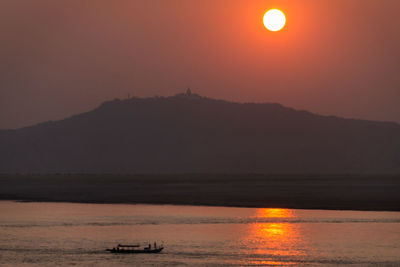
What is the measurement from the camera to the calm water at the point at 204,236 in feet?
189

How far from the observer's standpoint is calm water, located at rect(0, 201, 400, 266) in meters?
57.6

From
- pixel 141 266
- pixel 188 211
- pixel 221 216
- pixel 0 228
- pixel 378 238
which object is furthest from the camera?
pixel 188 211

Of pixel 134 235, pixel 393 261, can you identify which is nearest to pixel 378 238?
pixel 393 261

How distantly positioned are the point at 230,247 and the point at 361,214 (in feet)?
105

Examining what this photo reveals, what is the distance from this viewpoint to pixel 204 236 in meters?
70.1

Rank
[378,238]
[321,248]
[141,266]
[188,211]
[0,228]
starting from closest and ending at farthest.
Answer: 1. [141,266]
2. [321,248]
3. [378,238]
4. [0,228]
5. [188,211]

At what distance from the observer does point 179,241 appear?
67000mm

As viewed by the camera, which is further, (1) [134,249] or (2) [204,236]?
(2) [204,236]

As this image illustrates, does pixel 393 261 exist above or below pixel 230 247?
below

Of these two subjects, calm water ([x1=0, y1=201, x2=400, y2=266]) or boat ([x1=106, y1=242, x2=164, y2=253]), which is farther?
boat ([x1=106, y1=242, x2=164, y2=253])

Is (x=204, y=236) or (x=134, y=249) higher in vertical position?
(x=204, y=236)

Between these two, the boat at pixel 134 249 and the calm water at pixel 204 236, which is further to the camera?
the boat at pixel 134 249

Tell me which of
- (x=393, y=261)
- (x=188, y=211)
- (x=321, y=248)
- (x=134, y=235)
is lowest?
(x=393, y=261)

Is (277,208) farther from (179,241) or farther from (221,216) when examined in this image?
(179,241)
